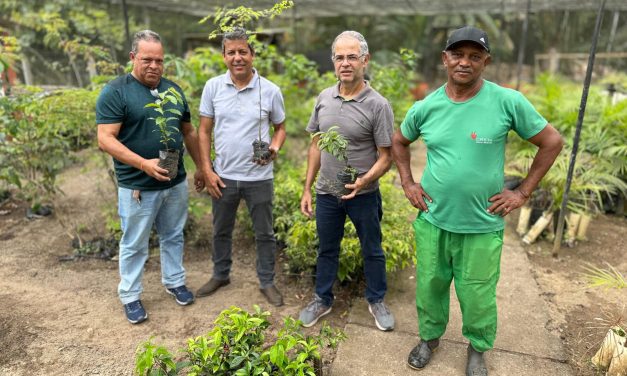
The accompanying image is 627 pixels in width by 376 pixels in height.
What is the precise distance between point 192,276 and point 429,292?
2.18m

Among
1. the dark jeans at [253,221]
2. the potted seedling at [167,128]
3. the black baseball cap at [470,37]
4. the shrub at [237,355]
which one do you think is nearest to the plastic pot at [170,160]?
the potted seedling at [167,128]

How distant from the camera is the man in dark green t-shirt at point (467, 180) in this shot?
2.25 meters

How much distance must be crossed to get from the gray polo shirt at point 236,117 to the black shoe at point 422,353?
1532 millimetres

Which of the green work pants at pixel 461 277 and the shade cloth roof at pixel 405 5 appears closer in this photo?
the green work pants at pixel 461 277

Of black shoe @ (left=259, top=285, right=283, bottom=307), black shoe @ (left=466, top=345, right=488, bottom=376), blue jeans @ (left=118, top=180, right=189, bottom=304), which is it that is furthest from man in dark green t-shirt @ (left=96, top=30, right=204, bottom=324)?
black shoe @ (left=466, top=345, right=488, bottom=376)

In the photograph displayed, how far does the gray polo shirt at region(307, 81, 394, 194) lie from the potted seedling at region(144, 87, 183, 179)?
0.93 meters

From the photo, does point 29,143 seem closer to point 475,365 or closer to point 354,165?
point 354,165

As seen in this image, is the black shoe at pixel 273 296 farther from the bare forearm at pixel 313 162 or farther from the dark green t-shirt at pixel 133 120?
the dark green t-shirt at pixel 133 120

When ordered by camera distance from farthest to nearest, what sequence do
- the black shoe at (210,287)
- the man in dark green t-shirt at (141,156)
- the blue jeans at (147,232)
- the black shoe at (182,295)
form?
the black shoe at (210,287) → the black shoe at (182,295) → the blue jeans at (147,232) → the man in dark green t-shirt at (141,156)

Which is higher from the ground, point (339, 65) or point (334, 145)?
point (339, 65)

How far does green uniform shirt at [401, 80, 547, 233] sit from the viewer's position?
2250mm

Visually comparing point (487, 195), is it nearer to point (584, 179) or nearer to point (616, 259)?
point (616, 259)

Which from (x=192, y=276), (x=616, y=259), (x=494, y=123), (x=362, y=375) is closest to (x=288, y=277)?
(x=192, y=276)

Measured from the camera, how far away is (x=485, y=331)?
2.56 meters
